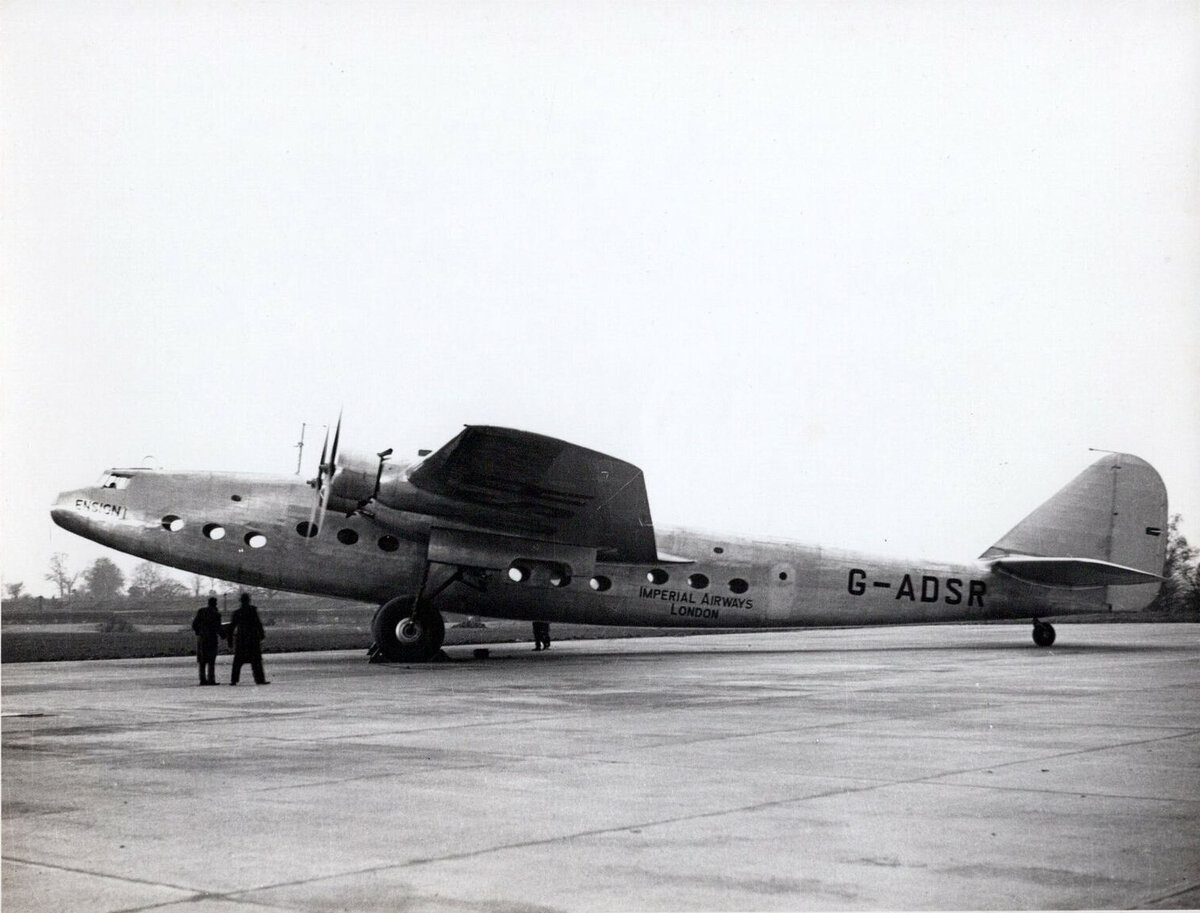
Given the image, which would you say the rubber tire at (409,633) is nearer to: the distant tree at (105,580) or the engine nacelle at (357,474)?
the engine nacelle at (357,474)

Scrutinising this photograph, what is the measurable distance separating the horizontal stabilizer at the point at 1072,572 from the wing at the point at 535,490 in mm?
7477

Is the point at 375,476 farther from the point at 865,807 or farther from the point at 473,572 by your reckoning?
the point at 865,807

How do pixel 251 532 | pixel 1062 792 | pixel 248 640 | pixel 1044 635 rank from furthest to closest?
pixel 1044 635 → pixel 251 532 → pixel 248 640 → pixel 1062 792

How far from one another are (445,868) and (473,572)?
1400 cm

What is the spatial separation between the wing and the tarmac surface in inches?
166

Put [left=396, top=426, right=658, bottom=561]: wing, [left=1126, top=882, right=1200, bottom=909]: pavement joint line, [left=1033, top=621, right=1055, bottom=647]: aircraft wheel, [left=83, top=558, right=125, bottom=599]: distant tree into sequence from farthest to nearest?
[left=83, top=558, right=125, bottom=599]: distant tree < [left=1033, top=621, right=1055, bottom=647]: aircraft wheel < [left=396, top=426, right=658, bottom=561]: wing < [left=1126, top=882, right=1200, bottom=909]: pavement joint line

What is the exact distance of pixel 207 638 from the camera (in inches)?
590

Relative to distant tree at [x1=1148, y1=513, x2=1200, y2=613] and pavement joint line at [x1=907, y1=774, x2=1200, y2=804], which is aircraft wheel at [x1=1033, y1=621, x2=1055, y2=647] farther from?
pavement joint line at [x1=907, y1=774, x2=1200, y2=804]

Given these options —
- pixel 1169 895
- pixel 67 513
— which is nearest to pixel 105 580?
pixel 67 513

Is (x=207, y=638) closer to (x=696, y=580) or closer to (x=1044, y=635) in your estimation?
(x=696, y=580)

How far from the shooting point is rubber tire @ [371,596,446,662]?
1825 centimetres

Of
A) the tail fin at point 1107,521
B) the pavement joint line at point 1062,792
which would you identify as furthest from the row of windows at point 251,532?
the pavement joint line at point 1062,792

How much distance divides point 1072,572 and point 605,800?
17.3 metres

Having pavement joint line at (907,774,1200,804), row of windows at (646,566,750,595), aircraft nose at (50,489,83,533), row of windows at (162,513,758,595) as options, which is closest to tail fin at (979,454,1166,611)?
row of windows at (646,566,750,595)
